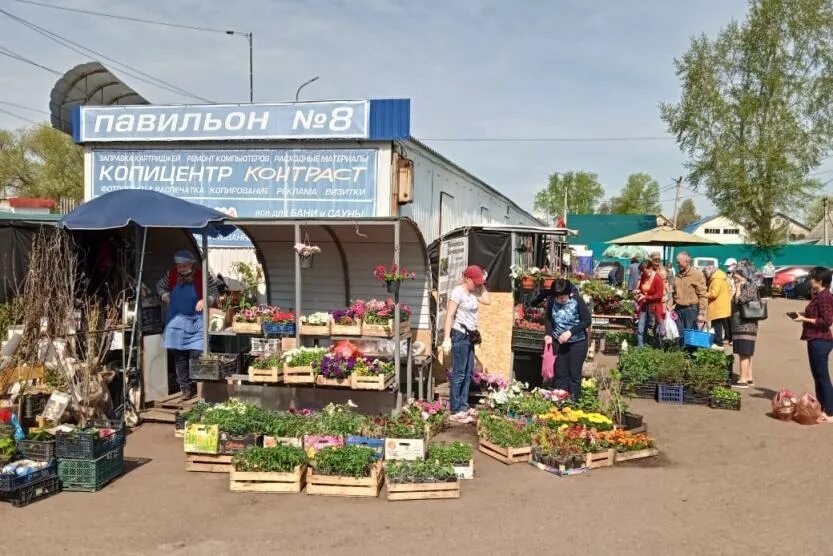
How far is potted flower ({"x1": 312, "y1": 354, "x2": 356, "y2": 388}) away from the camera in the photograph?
27.1 feet

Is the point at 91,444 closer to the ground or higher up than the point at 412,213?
closer to the ground

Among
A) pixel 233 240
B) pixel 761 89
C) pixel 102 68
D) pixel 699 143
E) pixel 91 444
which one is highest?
pixel 761 89

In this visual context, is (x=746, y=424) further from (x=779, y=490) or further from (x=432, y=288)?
(x=432, y=288)

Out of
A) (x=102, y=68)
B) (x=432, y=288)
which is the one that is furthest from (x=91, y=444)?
(x=102, y=68)

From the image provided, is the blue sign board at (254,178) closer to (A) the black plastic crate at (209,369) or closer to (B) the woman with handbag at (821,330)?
(A) the black plastic crate at (209,369)

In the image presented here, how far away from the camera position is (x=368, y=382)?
27.0ft

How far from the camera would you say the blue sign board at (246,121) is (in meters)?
12.1

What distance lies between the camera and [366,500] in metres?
6.07

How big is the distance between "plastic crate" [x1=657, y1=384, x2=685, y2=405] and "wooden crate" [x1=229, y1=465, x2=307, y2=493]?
6219 mm

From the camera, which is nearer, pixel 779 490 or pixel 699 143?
pixel 779 490

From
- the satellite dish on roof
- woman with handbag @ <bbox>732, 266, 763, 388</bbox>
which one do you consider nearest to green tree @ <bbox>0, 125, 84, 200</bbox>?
the satellite dish on roof

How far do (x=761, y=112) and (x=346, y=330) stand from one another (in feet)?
115

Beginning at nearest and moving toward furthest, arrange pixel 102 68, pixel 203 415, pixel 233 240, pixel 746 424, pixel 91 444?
pixel 91 444 < pixel 203 415 < pixel 746 424 < pixel 233 240 < pixel 102 68

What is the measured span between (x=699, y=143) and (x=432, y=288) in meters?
32.0
